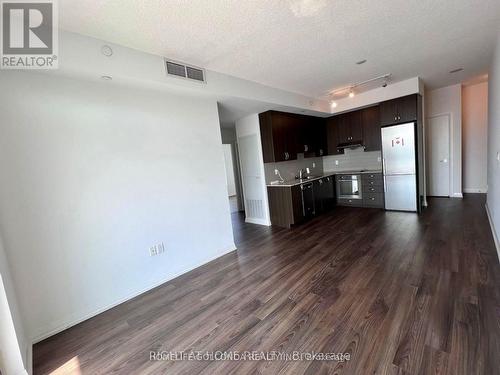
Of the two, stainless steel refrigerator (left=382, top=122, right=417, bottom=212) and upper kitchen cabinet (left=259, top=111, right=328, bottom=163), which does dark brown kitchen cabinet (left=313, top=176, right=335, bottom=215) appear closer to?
upper kitchen cabinet (left=259, top=111, right=328, bottom=163)

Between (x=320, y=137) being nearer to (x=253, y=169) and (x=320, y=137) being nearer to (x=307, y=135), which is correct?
(x=307, y=135)

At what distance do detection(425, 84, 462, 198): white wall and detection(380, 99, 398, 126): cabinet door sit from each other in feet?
5.82

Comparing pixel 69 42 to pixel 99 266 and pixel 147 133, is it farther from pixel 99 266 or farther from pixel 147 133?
pixel 99 266

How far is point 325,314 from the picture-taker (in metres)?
2.00

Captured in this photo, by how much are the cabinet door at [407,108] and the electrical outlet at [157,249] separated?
5224 mm

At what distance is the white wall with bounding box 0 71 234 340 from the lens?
6.62 ft

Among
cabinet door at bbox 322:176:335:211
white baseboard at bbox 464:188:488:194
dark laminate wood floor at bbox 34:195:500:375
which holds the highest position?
cabinet door at bbox 322:176:335:211

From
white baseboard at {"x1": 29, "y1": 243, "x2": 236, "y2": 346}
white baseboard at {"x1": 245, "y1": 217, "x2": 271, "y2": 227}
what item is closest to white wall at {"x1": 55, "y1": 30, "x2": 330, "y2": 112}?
white baseboard at {"x1": 29, "y1": 243, "x2": 236, "y2": 346}

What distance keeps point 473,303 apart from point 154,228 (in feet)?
11.0

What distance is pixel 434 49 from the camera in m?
3.13

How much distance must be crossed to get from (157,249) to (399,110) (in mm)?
5361

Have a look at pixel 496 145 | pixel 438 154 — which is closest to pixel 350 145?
pixel 438 154

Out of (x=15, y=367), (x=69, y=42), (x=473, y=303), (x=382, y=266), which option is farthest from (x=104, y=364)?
(x=473, y=303)

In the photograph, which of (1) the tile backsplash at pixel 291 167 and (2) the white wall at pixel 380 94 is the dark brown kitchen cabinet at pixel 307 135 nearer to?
(1) the tile backsplash at pixel 291 167
